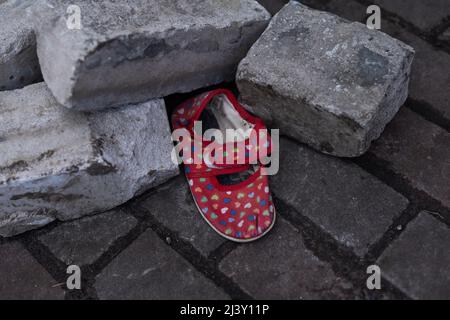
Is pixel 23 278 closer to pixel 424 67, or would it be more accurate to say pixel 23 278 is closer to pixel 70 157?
pixel 70 157

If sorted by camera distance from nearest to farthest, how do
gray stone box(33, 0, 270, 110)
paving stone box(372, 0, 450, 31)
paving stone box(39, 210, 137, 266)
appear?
1. gray stone box(33, 0, 270, 110)
2. paving stone box(39, 210, 137, 266)
3. paving stone box(372, 0, 450, 31)

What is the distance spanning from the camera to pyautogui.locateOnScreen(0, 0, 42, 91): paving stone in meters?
2.04

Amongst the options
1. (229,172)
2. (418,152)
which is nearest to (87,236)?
(229,172)

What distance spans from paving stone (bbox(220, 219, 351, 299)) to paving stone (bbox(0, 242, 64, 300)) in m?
0.53

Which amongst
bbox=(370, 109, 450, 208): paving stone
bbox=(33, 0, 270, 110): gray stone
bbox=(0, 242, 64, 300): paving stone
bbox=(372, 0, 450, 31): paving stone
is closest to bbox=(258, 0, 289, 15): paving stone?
bbox=(372, 0, 450, 31): paving stone

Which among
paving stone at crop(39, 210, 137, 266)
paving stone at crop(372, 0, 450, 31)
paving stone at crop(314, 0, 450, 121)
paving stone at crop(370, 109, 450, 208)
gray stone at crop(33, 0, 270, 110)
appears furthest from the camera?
paving stone at crop(372, 0, 450, 31)

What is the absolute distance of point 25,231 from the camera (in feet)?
6.55

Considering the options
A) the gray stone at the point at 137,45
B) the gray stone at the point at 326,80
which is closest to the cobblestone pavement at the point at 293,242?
the gray stone at the point at 326,80

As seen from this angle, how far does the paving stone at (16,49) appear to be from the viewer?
80.3 inches

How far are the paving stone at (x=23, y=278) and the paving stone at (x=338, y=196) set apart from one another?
2.57ft

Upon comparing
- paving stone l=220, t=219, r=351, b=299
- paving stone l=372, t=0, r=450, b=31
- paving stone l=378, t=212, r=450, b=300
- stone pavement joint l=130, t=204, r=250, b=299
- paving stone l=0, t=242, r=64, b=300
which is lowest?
paving stone l=0, t=242, r=64, b=300

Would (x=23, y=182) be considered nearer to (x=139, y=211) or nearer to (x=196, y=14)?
(x=139, y=211)

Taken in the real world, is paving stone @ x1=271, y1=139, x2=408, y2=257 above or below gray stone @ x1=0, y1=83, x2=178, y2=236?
below

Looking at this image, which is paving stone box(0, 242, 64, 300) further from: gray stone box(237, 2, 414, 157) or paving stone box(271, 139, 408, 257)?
gray stone box(237, 2, 414, 157)
